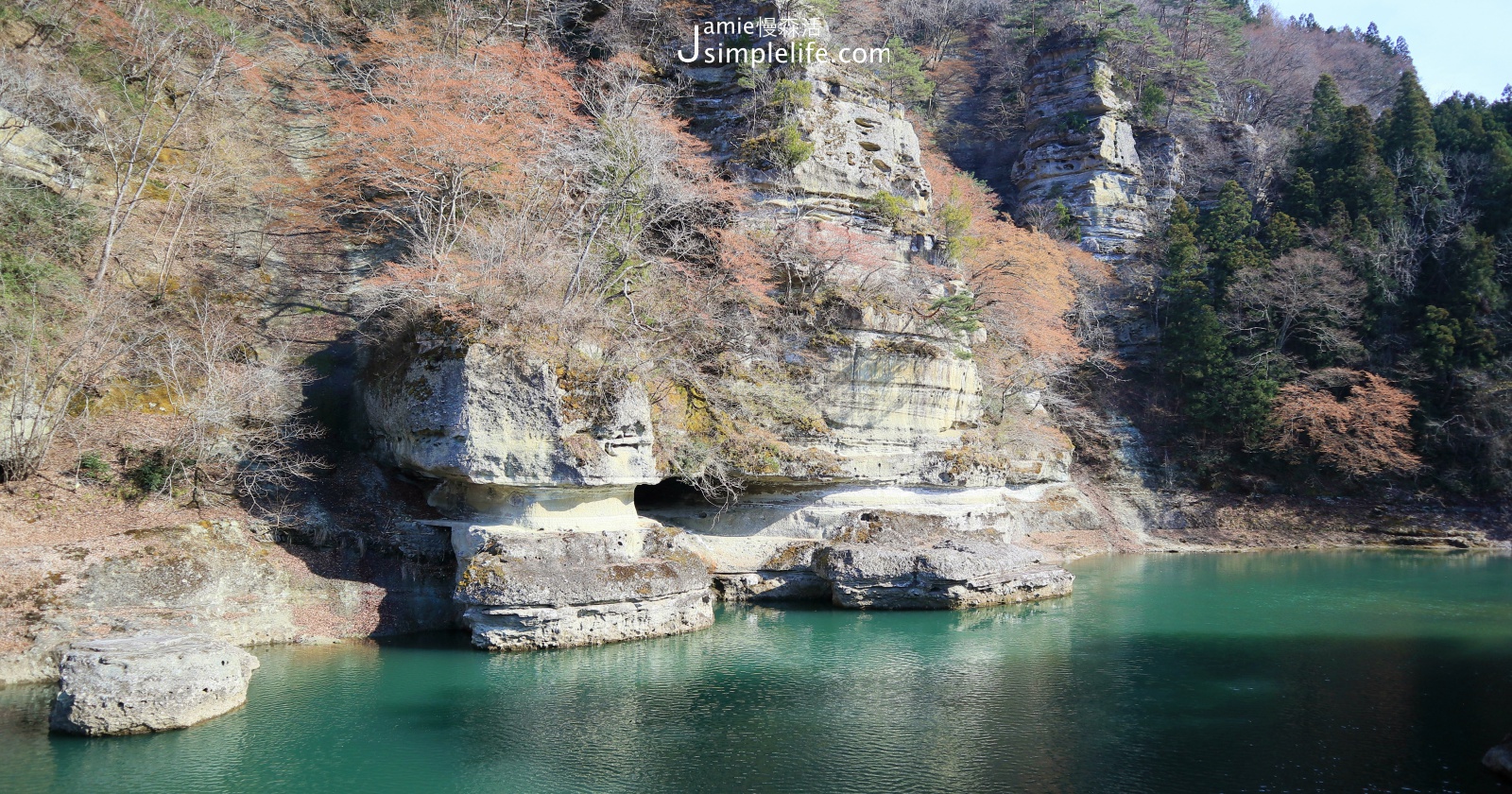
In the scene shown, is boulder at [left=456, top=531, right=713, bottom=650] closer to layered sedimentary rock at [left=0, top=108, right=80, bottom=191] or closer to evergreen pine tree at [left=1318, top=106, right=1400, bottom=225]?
layered sedimentary rock at [left=0, top=108, right=80, bottom=191]

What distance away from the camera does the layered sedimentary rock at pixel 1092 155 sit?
122 feet

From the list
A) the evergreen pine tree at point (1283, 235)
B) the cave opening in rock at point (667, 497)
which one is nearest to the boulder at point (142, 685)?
the cave opening in rock at point (667, 497)

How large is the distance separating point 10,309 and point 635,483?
34.5 feet

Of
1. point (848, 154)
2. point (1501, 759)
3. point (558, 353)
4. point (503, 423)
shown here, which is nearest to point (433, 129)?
point (558, 353)

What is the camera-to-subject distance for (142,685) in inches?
420

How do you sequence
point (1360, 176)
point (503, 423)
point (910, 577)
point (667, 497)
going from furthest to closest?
point (1360, 176) < point (667, 497) < point (910, 577) < point (503, 423)

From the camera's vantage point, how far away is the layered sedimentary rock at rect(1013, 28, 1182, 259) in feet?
122

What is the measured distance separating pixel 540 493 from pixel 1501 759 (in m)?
13.6

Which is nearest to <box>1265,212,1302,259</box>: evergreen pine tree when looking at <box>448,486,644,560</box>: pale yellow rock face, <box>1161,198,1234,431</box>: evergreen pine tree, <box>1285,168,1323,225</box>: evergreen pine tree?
<box>1285,168,1323,225</box>: evergreen pine tree

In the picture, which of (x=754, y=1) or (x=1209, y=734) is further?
(x=754, y=1)

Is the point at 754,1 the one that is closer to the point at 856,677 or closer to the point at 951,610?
the point at 951,610

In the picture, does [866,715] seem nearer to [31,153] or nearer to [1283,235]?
[31,153]

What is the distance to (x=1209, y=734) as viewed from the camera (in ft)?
36.2

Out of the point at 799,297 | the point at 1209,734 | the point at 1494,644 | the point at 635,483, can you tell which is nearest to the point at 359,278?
the point at 635,483
